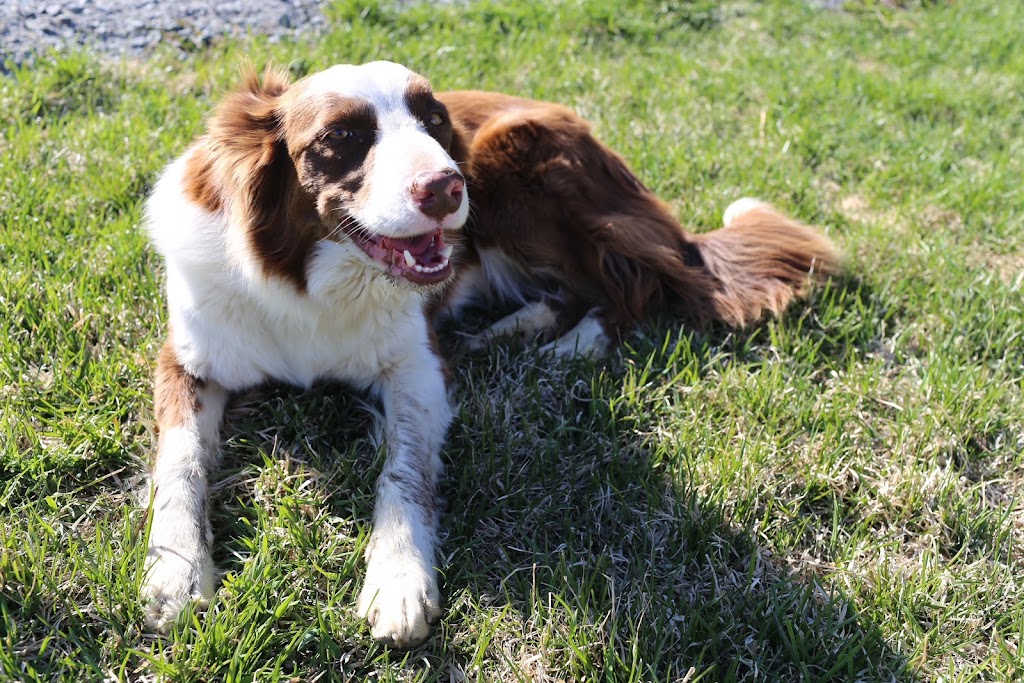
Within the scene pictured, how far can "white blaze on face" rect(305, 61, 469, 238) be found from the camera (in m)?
2.46

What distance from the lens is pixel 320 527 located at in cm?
260

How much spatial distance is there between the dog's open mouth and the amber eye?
0.95 feet

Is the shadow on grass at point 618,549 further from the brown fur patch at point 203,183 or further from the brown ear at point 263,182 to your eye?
the brown fur patch at point 203,183

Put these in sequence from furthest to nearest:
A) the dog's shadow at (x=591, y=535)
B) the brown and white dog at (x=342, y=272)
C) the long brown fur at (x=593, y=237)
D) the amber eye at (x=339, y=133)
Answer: the long brown fur at (x=593, y=237) < the amber eye at (x=339, y=133) < the brown and white dog at (x=342, y=272) < the dog's shadow at (x=591, y=535)

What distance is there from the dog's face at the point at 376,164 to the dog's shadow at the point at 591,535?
0.68m

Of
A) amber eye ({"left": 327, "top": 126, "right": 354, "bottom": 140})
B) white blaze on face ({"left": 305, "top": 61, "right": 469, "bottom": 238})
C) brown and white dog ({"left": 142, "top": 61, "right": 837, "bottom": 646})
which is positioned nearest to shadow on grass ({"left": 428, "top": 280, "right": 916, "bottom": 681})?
brown and white dog ({"left": 142, "top": 61, "right": 837, "bottom": 646})

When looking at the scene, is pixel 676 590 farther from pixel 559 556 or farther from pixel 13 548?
pixel 13 548

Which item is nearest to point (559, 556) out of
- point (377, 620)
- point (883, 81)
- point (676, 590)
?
point (676, 590)

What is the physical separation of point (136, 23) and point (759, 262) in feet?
13.1

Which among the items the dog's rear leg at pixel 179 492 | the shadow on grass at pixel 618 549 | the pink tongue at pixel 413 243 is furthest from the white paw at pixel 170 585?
the pink tongue at pixel 413 243

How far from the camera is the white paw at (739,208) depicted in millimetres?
4027

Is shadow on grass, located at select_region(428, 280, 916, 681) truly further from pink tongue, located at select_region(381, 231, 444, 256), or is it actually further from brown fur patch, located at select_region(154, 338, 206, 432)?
brown fur patch, located at select_region(154, 338, 206, 432)

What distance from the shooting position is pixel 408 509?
2576mm

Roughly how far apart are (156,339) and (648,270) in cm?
198
